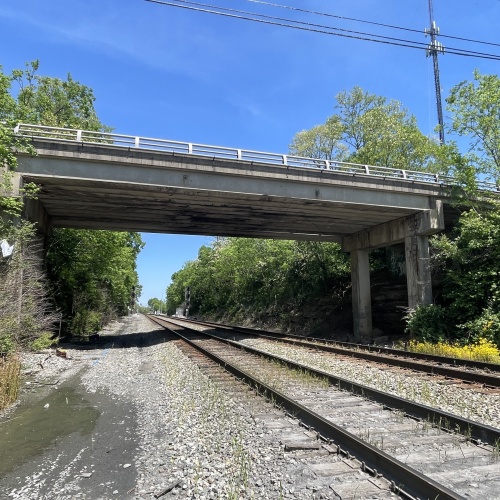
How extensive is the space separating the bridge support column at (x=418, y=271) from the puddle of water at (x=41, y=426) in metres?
17.0

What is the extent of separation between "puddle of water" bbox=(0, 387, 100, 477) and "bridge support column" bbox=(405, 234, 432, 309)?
17.0m

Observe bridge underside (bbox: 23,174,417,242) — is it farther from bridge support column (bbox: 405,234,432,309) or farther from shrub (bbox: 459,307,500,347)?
shrub (bbox: 459,307,500,347)

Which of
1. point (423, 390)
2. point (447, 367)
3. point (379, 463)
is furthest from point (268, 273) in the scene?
point (379, 463)

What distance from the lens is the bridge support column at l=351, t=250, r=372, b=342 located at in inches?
969

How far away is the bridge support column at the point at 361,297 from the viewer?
80.7 ft

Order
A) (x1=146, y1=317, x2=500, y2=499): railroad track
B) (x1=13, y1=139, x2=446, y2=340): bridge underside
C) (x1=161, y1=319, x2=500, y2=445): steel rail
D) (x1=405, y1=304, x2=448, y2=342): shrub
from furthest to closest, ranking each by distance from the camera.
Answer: (x1=405, y1=304, x2=448, y2=342): shrub
(x1=13, y1=139, x2=446, y2=340): bridge underside
(x1=161, y1=319, x2=500, y2=445): steel rail
(x1=146, y1=317, x2=500, y2=499): railroad track

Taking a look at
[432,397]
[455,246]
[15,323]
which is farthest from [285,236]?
[432,397]

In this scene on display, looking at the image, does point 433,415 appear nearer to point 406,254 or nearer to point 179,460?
point 179,460

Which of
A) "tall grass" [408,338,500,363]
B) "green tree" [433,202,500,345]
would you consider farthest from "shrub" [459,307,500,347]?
"tall grass" [408,338,500,363]

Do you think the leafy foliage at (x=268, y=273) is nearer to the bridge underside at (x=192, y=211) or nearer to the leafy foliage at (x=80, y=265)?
the bridge underside at (x=192, y=211)

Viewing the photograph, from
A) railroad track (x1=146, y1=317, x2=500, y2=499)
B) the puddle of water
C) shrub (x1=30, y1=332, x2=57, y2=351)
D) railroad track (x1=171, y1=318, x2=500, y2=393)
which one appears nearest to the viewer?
railroad track (x1=146, y1=317, x2=500, y2=499)

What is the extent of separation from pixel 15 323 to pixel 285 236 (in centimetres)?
1827

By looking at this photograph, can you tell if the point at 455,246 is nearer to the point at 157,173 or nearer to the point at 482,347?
the point at 482,347

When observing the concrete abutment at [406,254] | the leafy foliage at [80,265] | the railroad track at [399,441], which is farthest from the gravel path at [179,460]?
the leafy foliage at [80,265]
